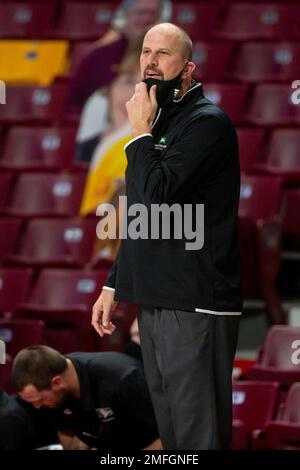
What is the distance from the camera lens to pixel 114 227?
3.92 metres

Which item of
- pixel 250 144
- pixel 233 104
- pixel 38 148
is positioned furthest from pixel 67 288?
pixel 233 104

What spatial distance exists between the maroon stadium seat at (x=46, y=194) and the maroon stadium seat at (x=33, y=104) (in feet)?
1.75

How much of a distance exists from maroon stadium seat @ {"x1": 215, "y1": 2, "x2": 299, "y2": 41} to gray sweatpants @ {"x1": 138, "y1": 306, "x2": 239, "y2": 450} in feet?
11.1

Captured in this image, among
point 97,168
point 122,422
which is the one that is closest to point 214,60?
point 97,168

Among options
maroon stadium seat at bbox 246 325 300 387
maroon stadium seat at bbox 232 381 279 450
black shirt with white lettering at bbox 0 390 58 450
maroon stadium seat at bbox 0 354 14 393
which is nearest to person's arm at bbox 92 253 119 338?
black shirt with white lettering at bbox 0 390 58 450

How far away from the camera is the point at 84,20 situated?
18.6 feet

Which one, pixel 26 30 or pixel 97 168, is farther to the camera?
pixel 26 30

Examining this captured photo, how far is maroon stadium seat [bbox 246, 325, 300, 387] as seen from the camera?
3281 millimetres

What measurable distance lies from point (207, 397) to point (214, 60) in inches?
131

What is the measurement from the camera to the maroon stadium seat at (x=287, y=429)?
2.95 metres

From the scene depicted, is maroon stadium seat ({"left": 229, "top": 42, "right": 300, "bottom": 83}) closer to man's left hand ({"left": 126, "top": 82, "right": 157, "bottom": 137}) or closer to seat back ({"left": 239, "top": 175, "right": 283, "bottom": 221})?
seat back ({"left": 239, "top": 175, "right": 283, "bottom": 221})

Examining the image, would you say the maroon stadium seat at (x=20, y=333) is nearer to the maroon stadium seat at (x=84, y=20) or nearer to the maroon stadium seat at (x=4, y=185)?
the maroon stadium seat at (x=4, y=185)

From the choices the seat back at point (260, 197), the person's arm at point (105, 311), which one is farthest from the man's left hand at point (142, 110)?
the seat back at point (260, 197)

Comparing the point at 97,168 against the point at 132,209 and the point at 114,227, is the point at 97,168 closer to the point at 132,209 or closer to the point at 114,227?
the point at 114,227
